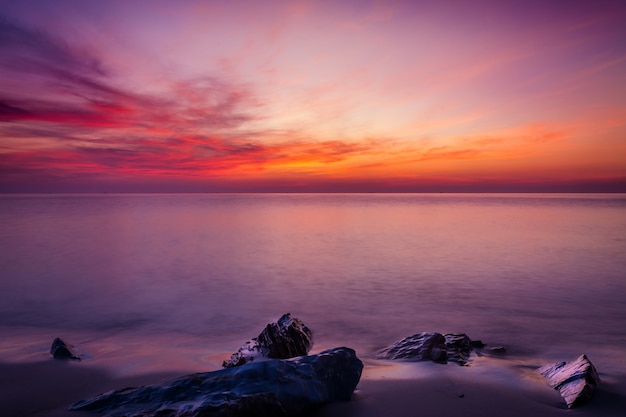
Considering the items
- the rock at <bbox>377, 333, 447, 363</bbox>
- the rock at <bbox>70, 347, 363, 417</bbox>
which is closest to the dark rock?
the rock at <bbox>377, 333, 447, 363</bbox>

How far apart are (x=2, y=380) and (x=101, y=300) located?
21.3 ft

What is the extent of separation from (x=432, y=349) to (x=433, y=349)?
0.05 feet

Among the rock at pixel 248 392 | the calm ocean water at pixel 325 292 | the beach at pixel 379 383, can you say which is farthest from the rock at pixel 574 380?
the rock at pixel 248 392

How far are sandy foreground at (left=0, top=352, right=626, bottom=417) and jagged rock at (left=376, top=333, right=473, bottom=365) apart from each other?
8.7 inches

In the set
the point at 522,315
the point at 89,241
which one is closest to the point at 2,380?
the point at 522,315

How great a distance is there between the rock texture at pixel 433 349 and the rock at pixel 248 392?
1.99 m

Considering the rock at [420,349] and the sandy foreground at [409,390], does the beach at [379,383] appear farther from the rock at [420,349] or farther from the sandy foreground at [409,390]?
the rock at [420,349]

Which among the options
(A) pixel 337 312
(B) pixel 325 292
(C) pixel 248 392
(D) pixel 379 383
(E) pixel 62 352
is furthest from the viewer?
(B) pixel 325 292

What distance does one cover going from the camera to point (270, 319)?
31.1 feet

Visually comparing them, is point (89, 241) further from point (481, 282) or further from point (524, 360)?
point (524, 360)

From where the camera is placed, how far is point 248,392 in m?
3.54

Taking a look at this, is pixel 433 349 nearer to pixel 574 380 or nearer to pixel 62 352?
pixel 574 380

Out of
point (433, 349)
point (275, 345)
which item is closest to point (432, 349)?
point (433, 349)

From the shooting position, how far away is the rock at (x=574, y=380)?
13.6ft
